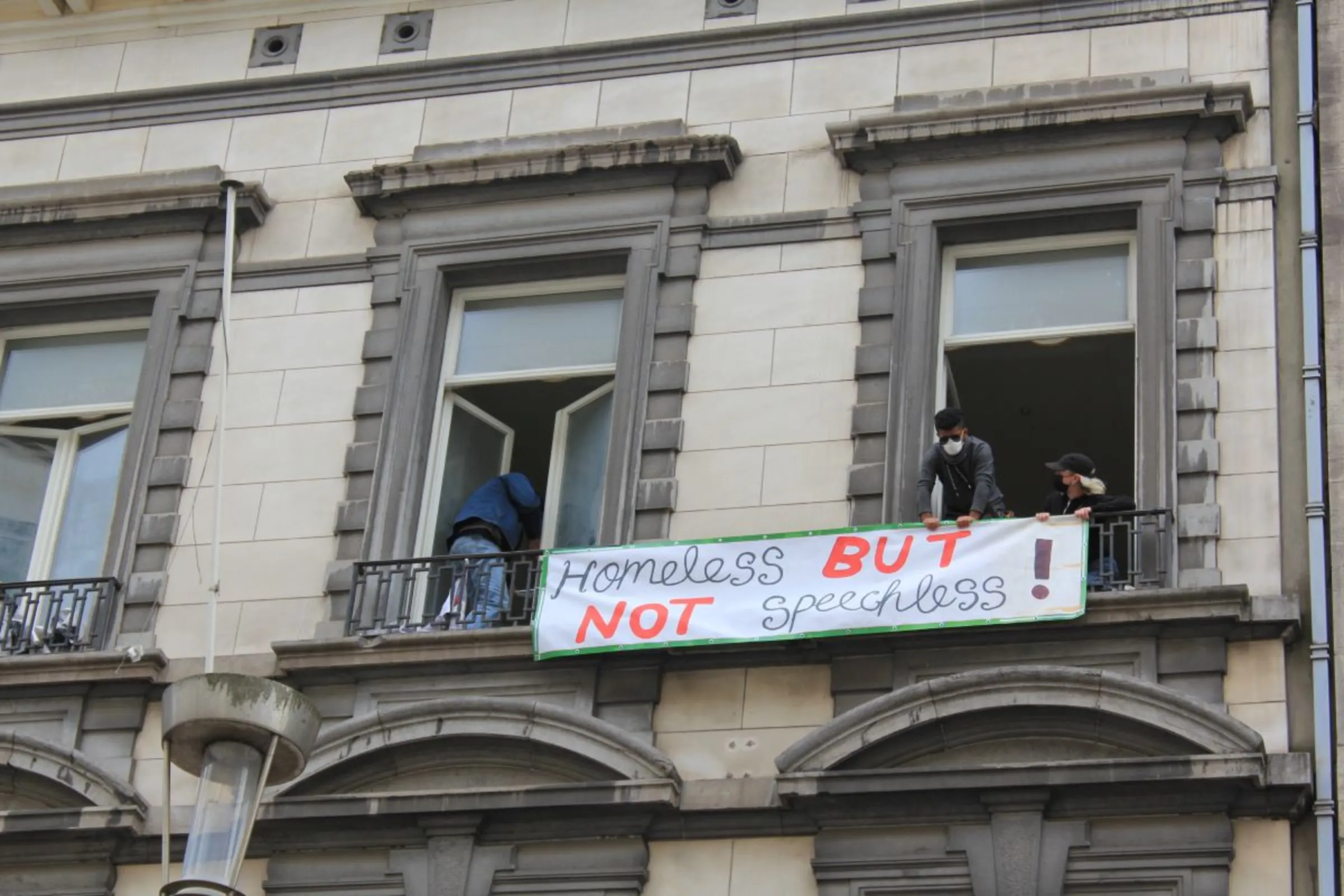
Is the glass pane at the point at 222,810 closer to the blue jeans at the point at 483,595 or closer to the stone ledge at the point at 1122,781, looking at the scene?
the stone ledge at the point at 1122,781

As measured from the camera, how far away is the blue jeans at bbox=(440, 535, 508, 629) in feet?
57.9

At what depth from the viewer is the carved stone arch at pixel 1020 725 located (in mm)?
15445

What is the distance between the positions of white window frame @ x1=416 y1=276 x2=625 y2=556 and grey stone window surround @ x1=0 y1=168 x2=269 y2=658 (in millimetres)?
1723

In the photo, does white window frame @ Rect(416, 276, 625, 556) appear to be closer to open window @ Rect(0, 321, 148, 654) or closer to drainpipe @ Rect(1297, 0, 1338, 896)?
open window @ Rect(0, 321, 148, 654)

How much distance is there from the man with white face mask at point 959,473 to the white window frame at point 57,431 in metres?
5.97

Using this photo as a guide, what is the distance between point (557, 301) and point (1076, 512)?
4573 millimetres

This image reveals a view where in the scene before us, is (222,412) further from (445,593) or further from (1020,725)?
(1020,725)

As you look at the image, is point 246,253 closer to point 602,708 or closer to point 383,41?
point 383,41

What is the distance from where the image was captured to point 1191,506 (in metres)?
16.5

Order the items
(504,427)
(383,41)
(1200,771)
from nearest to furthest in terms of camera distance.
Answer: (1200,771), (504,427), (383,41)

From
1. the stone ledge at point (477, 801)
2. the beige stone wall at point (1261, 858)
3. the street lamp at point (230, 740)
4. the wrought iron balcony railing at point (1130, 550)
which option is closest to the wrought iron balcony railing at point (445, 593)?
the stone ledge at point (477, 801)

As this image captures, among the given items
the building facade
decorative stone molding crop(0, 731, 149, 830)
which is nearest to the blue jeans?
the building facade

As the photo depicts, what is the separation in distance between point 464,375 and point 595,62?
8.49 ft

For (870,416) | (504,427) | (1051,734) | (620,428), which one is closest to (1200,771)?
(1051,734)
